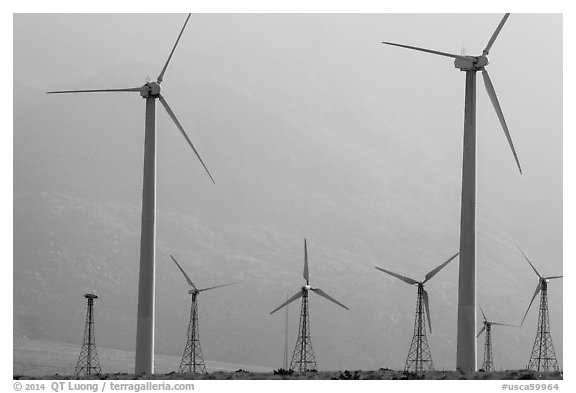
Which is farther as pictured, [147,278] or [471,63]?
[471,63]

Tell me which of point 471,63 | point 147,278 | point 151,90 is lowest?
point 147,278

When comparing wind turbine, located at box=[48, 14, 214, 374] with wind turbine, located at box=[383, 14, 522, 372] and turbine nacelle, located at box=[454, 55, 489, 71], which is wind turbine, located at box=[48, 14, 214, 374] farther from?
turbine nacelle, located at box=[454, 55, 489, 71]

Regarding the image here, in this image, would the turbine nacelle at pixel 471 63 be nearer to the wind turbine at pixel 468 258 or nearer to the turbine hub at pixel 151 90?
the wind turbine at pixel 468 258

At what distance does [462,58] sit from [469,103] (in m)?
4.90

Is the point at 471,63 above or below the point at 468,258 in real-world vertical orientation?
above

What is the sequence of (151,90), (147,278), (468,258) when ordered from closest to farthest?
(468,258), (147,278), (151,90)

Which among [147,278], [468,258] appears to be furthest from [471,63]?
[147,278]

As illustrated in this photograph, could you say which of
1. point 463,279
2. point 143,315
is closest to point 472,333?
point 463,279

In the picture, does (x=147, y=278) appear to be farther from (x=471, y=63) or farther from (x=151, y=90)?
(x=471, y=63)

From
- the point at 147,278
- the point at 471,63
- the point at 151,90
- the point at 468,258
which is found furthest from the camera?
the point at 151,90

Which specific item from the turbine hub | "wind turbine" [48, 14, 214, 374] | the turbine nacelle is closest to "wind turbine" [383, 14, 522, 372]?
the turbine nacelle

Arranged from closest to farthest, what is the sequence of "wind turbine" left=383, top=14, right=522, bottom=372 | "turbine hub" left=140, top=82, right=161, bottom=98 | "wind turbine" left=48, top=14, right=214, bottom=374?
"wind turbine" left=383, top=14, right=522, bottom=372, "wind turbine" left=48, top=14, right=214, bottom=374, "turbine hub" left=140, top=82, right=161, bottom=98
